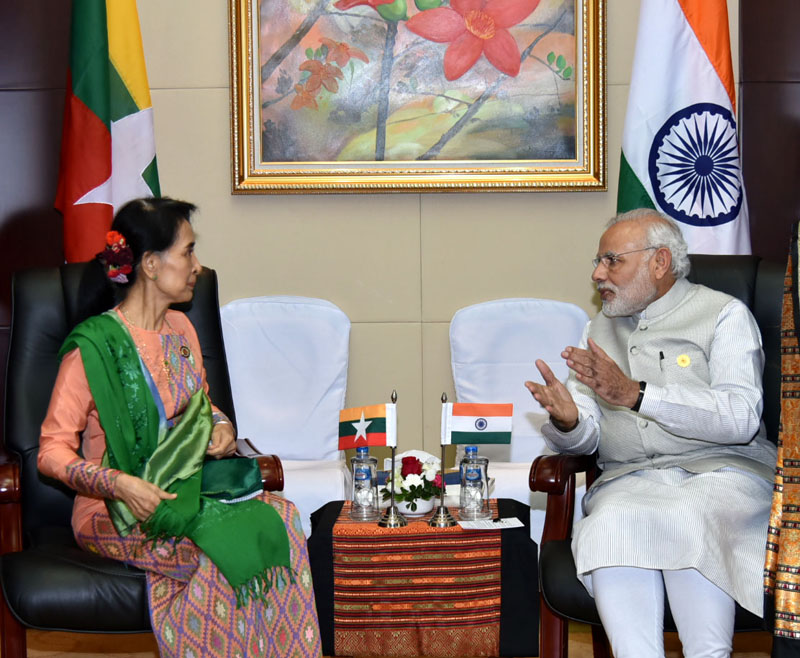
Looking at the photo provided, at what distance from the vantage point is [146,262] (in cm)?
268

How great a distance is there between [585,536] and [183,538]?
0.98 m

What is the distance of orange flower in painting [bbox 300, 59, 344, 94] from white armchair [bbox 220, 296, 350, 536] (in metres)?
0.90

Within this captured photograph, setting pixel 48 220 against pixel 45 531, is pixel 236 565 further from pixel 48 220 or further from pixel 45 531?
pixel 48 220

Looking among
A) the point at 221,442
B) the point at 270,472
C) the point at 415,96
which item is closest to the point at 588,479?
the point at 270,472

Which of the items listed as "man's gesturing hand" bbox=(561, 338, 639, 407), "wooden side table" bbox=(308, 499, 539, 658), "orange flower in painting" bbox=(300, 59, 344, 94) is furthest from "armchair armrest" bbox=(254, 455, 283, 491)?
"orange flower in painting" bbox=(300, 59, 344, 94)

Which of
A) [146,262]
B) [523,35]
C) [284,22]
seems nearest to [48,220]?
[284,22]

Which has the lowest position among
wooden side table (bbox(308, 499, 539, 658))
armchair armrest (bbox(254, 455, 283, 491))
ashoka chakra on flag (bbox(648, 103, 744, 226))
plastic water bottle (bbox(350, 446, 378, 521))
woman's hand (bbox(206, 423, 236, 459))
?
wooden side table (bbox(308, 499, 539, 658))

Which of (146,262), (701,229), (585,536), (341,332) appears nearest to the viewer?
(585,536)

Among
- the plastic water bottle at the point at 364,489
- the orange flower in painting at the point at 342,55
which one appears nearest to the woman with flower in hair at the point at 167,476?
the plastic water bottle at the point at 364,489

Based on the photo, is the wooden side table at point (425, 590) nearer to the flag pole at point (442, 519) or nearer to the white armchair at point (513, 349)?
the flag pole at point (442, 519)

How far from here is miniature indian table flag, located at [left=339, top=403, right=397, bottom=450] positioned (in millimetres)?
2816

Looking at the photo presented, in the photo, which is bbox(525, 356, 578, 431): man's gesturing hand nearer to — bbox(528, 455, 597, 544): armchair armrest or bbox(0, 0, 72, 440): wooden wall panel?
bbox(528, 455, 597, 544): armchair armrest

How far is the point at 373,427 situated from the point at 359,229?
4.85 ft

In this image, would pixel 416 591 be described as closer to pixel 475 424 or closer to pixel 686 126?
pixel 475 424
